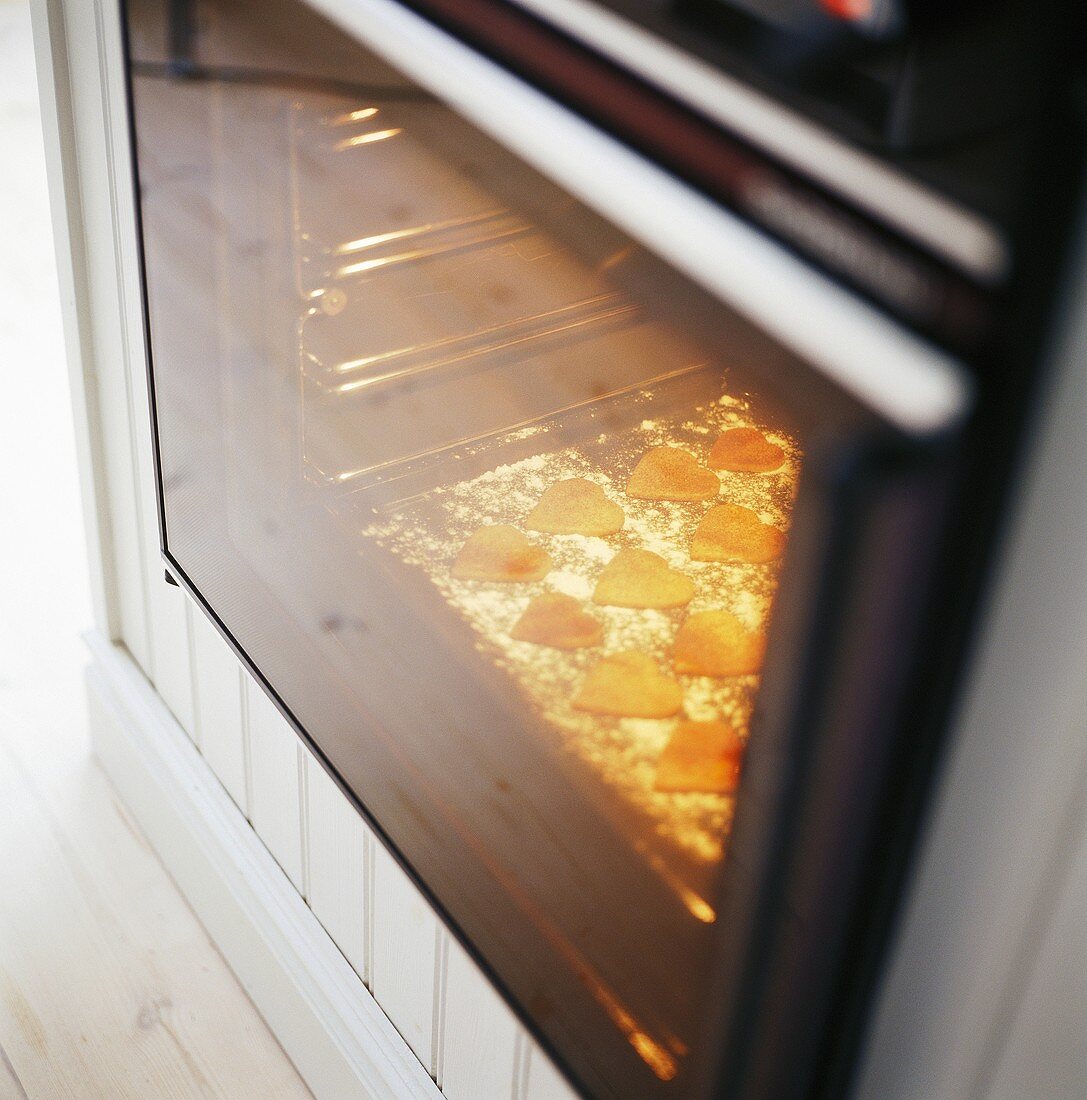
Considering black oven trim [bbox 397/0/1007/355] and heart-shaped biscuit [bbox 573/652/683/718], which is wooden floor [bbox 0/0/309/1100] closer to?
heart-shaped biscuit [bbox 573/652/683/718]

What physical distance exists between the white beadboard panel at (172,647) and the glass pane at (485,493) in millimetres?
337

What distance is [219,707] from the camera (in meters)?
1.13

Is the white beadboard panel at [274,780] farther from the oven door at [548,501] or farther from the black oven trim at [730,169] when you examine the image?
the black oven trim at [730,169]

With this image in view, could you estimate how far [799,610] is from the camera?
16.4 inches

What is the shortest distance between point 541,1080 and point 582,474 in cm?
40

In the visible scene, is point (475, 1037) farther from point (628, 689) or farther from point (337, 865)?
point (628, 689)

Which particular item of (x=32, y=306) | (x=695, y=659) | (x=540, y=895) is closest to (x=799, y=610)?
(x=695, y=659)

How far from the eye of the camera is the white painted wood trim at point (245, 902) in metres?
1.04

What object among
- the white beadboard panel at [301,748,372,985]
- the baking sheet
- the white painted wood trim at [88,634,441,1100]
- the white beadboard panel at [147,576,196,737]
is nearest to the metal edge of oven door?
the baking sheet

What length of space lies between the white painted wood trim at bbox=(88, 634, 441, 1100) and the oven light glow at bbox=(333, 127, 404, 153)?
698 mm

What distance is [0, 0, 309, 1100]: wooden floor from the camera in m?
1.17

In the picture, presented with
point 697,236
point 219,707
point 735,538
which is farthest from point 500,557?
point 219,707

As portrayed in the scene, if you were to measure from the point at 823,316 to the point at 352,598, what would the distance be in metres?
0.44

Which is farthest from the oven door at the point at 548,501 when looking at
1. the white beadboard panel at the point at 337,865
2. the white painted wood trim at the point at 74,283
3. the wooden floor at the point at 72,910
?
the wooden floor at the point at 72,910
